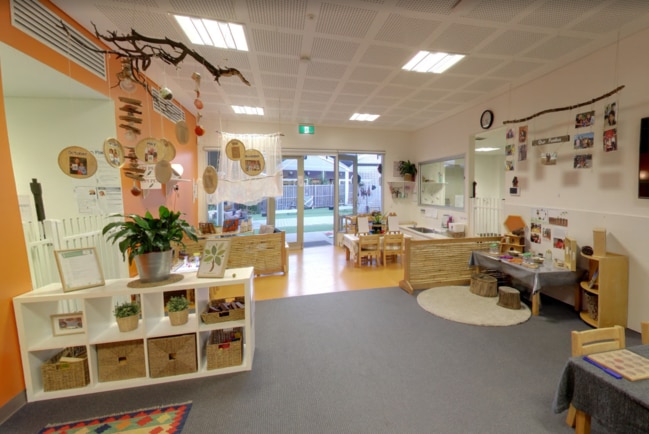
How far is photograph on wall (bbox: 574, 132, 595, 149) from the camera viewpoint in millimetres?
3302

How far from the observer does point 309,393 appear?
213 centimetres

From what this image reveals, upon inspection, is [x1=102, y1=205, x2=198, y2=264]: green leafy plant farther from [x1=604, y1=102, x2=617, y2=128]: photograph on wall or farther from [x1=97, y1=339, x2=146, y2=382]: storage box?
[x1=604, y1=102, x2=617, y2=128]: photograph on wall

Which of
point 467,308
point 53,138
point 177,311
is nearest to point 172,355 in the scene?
point 177,311

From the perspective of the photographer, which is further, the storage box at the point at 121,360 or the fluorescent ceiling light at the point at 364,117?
the fluorescent ceiling light at the point at 364,117

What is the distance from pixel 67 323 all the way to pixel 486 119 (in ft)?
20.5

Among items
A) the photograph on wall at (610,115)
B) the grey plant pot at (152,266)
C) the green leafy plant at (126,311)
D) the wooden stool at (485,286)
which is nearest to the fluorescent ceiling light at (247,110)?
the grey plant pot at (152,266)

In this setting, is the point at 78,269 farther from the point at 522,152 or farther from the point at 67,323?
the point at 522,152

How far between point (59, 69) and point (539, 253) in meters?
5.87

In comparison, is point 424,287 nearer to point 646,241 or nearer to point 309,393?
point 646,241

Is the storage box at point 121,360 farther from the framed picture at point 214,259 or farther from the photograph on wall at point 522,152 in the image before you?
the photograph on wall at point 522,152

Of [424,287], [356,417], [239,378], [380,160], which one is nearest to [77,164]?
[239,378]

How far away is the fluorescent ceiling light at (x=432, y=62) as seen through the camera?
3424 millimetres

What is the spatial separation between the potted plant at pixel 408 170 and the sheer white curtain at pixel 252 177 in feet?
11.6

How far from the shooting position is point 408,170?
24.4ft
